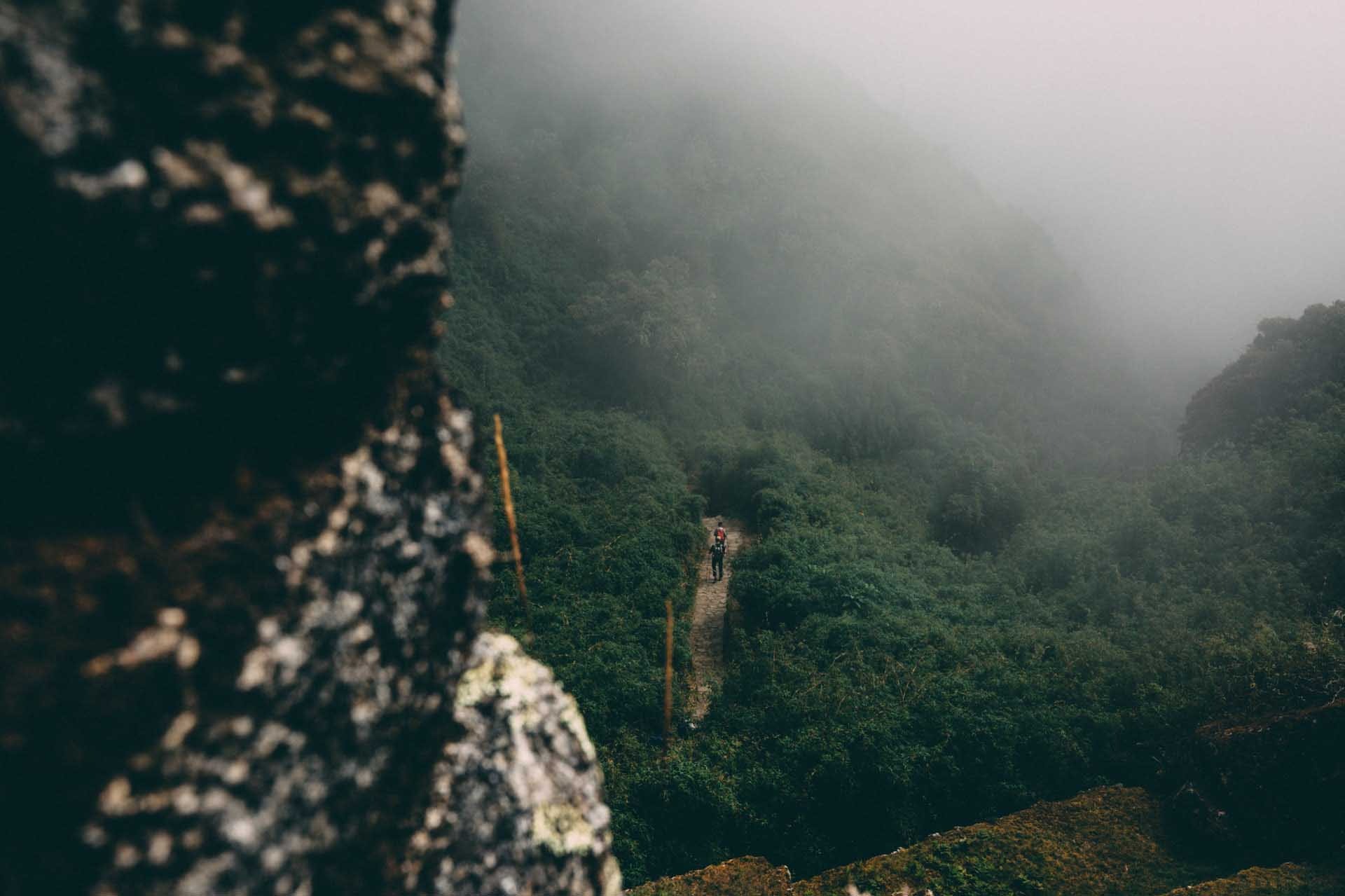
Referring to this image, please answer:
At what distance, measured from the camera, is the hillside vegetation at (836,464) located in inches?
389

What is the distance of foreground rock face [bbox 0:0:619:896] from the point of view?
139 cm

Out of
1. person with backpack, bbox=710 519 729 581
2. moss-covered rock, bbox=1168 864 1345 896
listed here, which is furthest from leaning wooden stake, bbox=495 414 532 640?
moss-covered rock, bbox=1168 864 1345 896

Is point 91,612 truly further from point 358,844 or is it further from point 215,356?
point 358,844

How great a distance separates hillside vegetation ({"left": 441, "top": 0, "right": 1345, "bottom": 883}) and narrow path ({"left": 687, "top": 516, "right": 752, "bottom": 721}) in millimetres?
518

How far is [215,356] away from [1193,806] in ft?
38.3

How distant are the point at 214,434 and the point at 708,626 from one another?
14.1m

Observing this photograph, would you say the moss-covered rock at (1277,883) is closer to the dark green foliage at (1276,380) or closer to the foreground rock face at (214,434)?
the foreground rock face at (214,434)

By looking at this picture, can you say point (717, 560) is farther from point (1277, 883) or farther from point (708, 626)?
point (1277, 883)

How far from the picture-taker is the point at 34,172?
131cm

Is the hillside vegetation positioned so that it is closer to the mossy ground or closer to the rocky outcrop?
the mossy ground

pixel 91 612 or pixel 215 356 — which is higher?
pixel 215 356

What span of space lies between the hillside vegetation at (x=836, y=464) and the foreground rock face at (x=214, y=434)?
689 centimetres

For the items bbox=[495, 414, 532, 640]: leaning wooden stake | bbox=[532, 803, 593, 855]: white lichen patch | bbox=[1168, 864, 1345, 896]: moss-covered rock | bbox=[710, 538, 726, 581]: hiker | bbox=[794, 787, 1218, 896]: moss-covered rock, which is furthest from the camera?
bbox=[710, 538, 726, 581]: hiker

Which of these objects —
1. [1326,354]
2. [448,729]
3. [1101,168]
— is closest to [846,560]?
[448,729]
